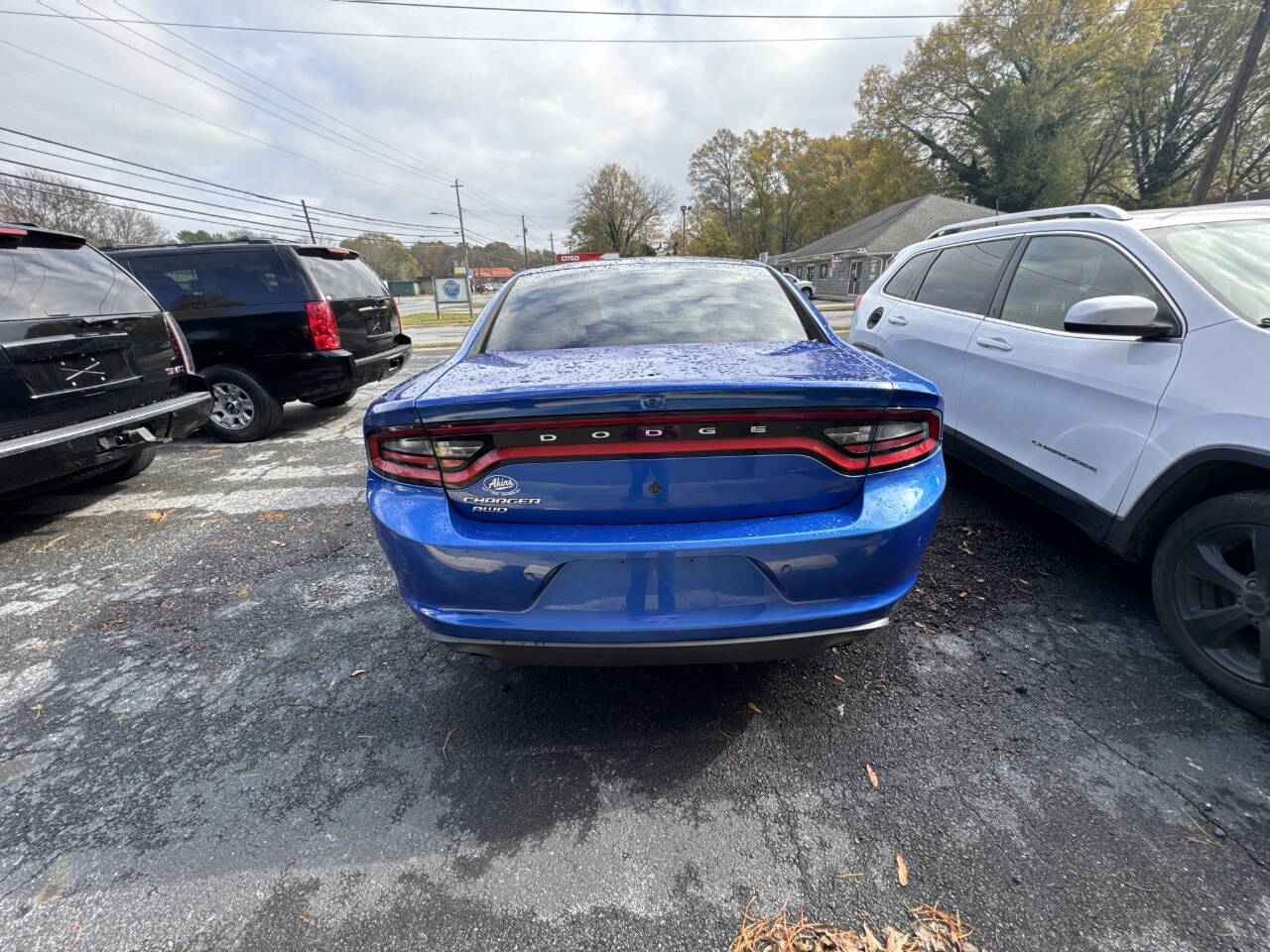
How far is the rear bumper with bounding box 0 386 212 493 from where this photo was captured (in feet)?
10.5

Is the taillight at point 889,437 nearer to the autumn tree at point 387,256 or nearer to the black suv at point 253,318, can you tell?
the black suv at point 253,318

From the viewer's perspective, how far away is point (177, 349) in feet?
14.5

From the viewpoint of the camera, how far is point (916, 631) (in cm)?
254

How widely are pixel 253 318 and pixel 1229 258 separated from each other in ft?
23.5

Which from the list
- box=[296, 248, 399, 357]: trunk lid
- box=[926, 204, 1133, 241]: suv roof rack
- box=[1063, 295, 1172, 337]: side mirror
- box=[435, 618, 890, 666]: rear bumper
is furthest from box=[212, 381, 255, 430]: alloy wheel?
box=[1063, 295, 1172, 337]: side mirror

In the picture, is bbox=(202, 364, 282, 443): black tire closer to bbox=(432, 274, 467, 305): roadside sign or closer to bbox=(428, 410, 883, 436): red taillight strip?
bbox=(428, 410, 883, 436): red taillight strip

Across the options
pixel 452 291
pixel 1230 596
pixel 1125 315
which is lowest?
pixel 452 291

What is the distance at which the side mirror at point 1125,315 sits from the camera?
227 cm

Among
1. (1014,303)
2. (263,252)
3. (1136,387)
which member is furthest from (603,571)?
(263,252)

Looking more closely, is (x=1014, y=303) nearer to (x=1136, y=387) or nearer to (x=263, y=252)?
(x=1136, y=387)

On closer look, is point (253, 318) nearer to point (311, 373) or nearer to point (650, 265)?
point (311, 373)

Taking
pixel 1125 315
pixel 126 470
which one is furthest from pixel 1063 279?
pixel 126 470

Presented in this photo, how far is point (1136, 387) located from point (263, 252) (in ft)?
22.8

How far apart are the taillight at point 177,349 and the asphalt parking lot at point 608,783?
2.14 meters
